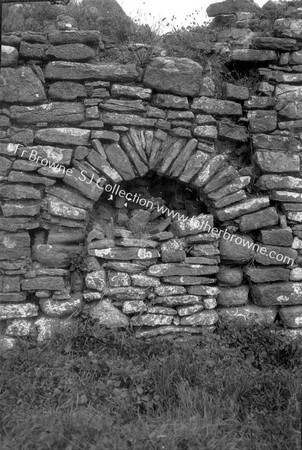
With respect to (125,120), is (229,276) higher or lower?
lower

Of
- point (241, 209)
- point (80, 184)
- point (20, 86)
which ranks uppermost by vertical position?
point (20, 86)

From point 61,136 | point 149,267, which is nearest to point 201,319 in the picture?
point 149,267

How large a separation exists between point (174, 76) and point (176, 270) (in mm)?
1708

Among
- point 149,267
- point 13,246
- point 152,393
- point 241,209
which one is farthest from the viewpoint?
point 241,209

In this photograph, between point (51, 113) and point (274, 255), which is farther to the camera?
point (274, 255)

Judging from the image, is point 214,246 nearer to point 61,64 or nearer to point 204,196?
point 204,196

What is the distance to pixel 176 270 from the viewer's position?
4.15 meters

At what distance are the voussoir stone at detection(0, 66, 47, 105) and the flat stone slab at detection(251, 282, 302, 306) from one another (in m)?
2.60

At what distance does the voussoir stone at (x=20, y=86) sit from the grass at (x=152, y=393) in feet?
6.60

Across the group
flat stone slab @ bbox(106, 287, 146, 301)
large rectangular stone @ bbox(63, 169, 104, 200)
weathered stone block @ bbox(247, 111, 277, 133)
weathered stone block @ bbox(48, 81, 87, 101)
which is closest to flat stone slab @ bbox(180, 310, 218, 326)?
flat stone slab @ bbox(106, 287, 146, 301)

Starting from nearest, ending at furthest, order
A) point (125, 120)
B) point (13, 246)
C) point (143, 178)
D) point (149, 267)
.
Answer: point (13, 246)
point (125, 120)
point (149, 267)
point (143, 178)

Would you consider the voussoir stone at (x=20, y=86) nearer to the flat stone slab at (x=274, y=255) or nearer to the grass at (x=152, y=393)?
the grass at (x=152, y=393)

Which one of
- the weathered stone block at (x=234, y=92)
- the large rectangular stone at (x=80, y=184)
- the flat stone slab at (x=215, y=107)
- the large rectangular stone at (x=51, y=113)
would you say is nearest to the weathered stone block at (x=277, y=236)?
the flat stone slab at (x=215, y=107)

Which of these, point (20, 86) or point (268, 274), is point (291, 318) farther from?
point (20, 86)
